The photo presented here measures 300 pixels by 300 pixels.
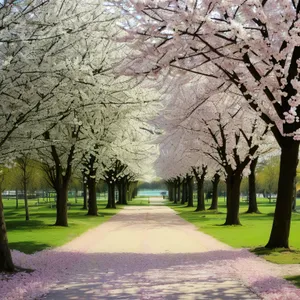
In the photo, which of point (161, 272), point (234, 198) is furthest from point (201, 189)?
point (161, 272)

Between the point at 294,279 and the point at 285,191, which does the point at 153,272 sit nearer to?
the point at 294,279

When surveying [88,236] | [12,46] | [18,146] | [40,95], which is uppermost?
[12,46]

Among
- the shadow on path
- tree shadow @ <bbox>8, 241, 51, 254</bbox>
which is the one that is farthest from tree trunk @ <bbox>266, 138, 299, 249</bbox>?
tree shadow @ <bbox>8, 241, 51, 254</bbox>

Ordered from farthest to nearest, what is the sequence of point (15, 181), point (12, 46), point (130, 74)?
1. point (15, 181)
2. point (130, 74)
3. point (12, 46)

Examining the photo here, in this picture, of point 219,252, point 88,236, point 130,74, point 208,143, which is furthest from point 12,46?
point 208,143

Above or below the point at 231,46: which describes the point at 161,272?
below

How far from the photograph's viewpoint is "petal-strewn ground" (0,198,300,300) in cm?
792

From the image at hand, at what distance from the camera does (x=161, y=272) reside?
10.2m

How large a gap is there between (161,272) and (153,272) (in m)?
0.17

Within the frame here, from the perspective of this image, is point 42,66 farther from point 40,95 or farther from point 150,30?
point 150,30

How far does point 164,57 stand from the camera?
11711 millimetres

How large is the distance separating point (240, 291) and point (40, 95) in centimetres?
650

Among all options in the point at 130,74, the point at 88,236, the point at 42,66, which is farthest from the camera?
the point at 88,236

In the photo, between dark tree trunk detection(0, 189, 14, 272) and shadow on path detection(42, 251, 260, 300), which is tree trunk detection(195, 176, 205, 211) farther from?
dark tree trunk detection(0, 189, 14, 272)
